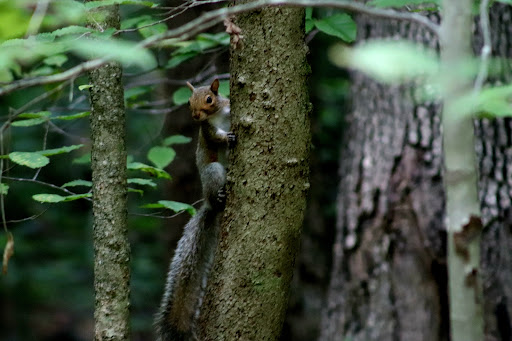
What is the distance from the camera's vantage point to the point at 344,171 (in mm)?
4840

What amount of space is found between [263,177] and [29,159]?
938 mm

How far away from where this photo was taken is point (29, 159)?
232 centimetres

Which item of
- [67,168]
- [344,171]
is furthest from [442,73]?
[67,168]

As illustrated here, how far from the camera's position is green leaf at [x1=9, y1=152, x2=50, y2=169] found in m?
2.28

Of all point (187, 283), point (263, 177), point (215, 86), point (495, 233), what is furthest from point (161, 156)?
point (495, 233)

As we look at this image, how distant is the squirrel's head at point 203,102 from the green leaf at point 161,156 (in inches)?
8.7

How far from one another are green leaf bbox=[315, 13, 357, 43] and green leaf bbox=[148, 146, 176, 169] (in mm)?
966

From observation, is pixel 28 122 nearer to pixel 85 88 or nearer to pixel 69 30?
pixel 85 88

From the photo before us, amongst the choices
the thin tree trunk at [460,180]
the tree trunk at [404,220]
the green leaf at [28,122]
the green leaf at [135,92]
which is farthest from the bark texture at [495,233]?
the thin tree trunk at [460,180]

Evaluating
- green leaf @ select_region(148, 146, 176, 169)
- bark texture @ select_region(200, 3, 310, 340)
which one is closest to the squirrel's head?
green leaf @ select_region(148, 146, 176, 169)

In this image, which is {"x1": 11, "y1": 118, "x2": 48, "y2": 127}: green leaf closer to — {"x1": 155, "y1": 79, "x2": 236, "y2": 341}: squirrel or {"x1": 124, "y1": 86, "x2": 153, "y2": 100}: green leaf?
{"x1": 124, "y1": 86, "x2": 153, "y2": 100}: green leaf

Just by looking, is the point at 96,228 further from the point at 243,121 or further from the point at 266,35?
the point at 266,35

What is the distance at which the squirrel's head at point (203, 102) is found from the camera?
3035 millimetres

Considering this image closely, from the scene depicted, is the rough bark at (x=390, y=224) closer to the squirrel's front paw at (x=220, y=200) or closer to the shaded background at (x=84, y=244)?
the shaded background at (x=84, y=244)
